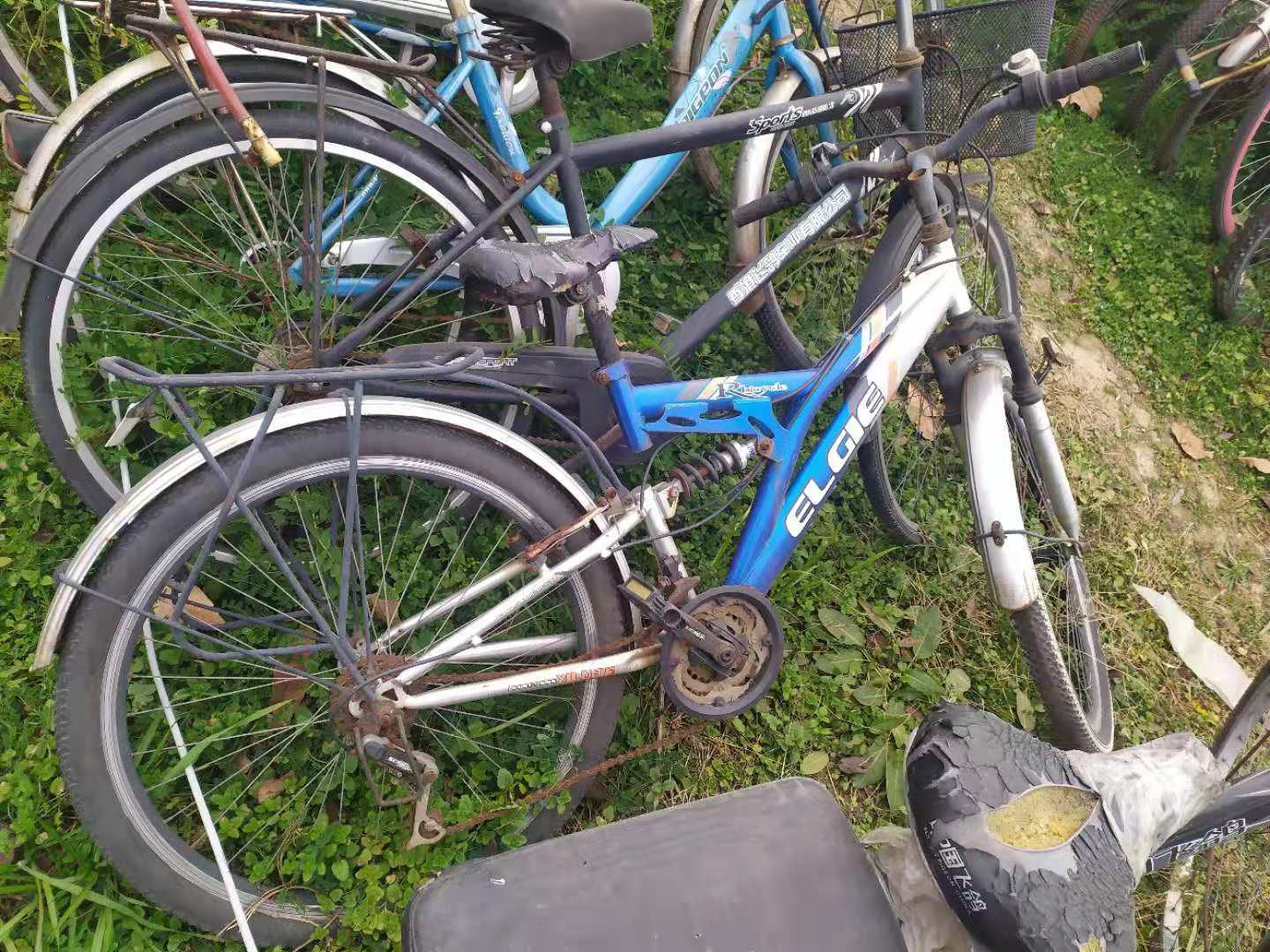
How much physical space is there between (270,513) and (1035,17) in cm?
257

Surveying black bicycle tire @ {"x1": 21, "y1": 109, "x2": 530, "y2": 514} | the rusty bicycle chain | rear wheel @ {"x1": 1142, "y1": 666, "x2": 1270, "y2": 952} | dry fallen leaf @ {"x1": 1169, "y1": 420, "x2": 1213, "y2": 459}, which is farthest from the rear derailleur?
dry fallen leaf @ {"x1": 1169, "y1": 420, "x2": 1213, "y2": 459}

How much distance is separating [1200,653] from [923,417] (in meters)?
1.36

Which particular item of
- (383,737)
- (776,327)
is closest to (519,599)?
(383,737)

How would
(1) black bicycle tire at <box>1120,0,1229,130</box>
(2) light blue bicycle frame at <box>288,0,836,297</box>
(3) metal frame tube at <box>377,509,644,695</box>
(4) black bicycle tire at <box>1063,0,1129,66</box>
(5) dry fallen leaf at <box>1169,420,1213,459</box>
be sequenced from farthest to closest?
(4) black bicycle tire at <box>1063,0,1129,66</box> < (1) black bicycle tire at <box>1120,0,1229,130</box> < (5) dry fallen leaf at <box>1169,420,1213,459</box> < (2) light blue bicycle frame at <box>288,0,836,297</box> < (3) metal frame tube at <box>377,509,644,695</box>

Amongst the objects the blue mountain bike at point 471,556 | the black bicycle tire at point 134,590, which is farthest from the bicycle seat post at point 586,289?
the black bicycle tire at point 134,590

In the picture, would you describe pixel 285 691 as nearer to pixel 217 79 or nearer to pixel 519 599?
pixel 519 599

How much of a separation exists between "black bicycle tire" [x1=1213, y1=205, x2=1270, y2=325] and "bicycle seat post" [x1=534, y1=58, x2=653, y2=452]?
12.6 feet

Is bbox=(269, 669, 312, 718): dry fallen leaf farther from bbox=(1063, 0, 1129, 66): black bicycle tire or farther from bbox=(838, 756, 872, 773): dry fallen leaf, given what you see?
bbox=(1063, 0, 1129, 66): black bicycle tire

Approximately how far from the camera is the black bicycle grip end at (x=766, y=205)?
6.91 feet

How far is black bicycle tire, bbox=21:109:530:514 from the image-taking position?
1.85 meters

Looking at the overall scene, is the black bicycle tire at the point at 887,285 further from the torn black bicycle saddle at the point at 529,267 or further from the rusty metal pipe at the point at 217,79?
the rusty metal pipe at the point at 217,79

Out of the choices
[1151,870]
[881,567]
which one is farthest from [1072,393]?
[1151,870]

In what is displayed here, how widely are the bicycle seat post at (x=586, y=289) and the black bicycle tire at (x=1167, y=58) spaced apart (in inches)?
158

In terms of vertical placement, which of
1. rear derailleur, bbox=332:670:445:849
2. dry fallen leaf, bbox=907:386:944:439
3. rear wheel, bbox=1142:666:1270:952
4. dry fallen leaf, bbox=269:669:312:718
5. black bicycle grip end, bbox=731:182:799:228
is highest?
black bicycle grip end, bbox=731:182:799:228
